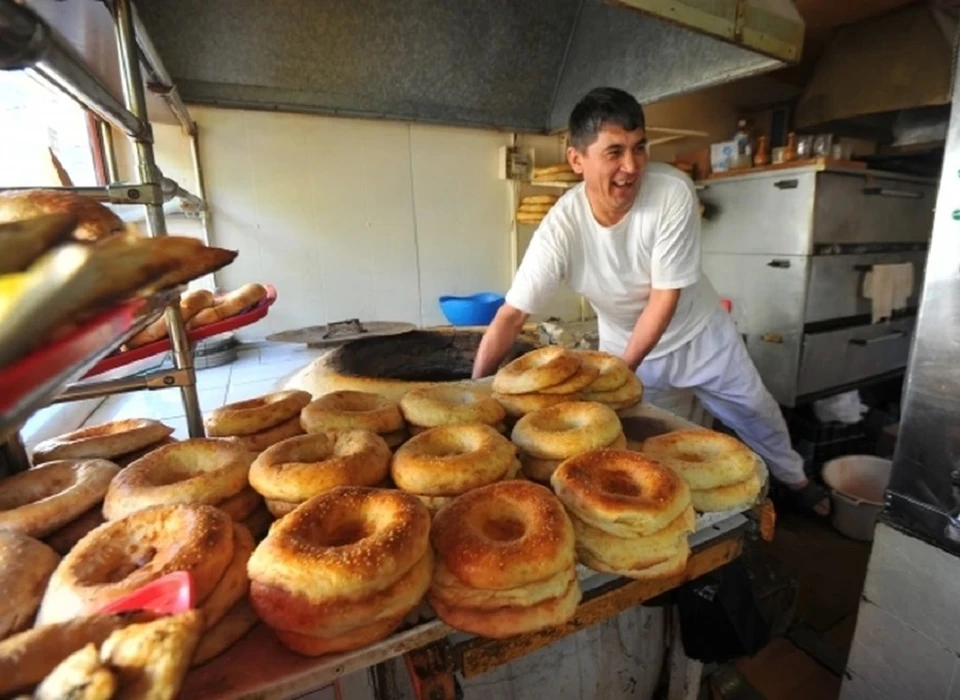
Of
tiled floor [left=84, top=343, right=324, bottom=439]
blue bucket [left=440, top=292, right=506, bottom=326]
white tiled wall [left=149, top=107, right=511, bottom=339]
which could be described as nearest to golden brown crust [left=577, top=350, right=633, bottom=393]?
tiled floor [left=84, top=343, right=324, bottom=439]

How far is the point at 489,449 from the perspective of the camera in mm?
1044

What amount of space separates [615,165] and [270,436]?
1.77m

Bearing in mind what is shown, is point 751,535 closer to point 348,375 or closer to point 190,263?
point 190,263

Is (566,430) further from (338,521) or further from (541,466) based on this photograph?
(338,521)

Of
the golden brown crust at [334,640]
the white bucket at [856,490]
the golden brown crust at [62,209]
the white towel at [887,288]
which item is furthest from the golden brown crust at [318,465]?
the white towel at [887,288]

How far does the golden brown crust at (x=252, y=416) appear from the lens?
1173 mm

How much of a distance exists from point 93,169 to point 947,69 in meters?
4.91

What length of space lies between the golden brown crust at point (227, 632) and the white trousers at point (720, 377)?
7.32 feet

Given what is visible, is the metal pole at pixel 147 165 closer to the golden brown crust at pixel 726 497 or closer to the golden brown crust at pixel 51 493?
the golden brown crust at pixel 51 493

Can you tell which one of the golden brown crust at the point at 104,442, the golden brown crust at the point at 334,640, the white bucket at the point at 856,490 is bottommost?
the white bucket at the point at 856,490

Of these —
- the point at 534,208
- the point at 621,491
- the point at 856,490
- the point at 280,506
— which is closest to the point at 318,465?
the point at 280,506

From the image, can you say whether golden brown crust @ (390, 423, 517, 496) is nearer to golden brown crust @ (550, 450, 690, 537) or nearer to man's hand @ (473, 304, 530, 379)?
golden brown crust @ (550, 450, 690, 537)

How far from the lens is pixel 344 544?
828 mm

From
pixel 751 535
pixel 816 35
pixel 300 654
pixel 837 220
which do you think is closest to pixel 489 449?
pixel 300 654
